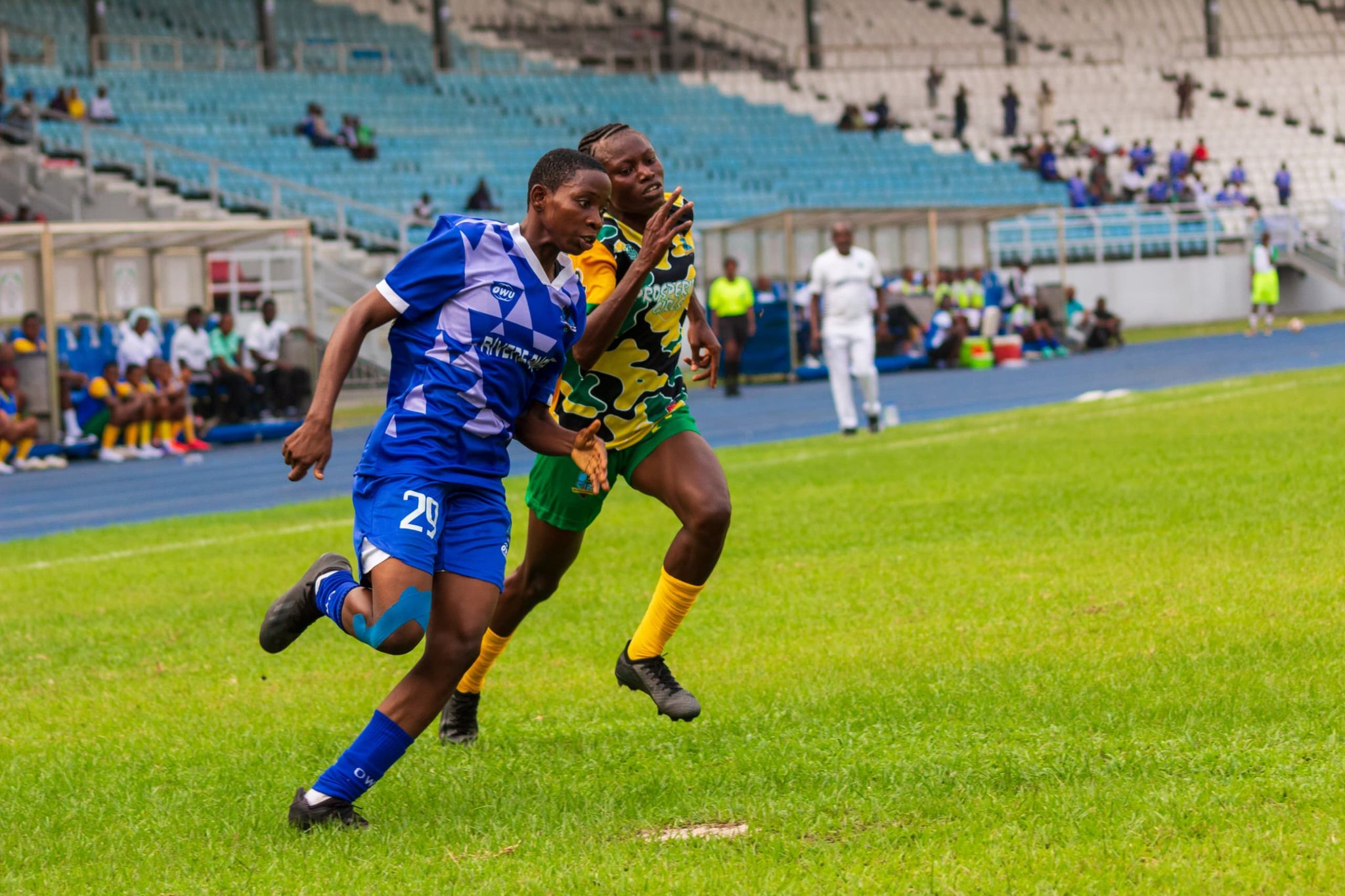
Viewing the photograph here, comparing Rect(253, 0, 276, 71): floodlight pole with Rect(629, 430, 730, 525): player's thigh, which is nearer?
Rect(629, 430, 730, 525): player's thigh

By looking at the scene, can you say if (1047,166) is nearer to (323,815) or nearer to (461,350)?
(461,350)

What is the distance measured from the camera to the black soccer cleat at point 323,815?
5012mm

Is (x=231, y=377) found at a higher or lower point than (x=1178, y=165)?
lower

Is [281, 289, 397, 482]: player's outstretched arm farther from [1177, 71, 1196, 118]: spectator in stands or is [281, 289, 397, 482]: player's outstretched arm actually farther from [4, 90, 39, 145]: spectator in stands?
[1177, 71, 1196, 118]: spectator in stands

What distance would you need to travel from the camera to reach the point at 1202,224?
44.6 m

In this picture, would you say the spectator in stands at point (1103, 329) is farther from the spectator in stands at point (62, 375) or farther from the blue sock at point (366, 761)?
the blue sock at point (366, 761)

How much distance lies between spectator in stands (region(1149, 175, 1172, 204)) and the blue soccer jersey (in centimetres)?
4478

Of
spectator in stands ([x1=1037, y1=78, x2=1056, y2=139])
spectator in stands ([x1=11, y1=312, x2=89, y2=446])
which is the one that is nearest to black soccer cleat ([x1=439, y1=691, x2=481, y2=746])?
spectator in stands ([x1=11, y1=312, x2=89, y2=446])

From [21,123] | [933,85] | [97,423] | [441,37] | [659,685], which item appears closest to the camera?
[659,685]

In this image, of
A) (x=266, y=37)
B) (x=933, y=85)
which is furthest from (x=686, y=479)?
(x=933, y=85)

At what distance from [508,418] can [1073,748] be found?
2.02 meters

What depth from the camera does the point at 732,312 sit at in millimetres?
28453

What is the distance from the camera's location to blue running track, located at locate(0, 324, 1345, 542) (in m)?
17.0

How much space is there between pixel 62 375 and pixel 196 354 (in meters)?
2.30
